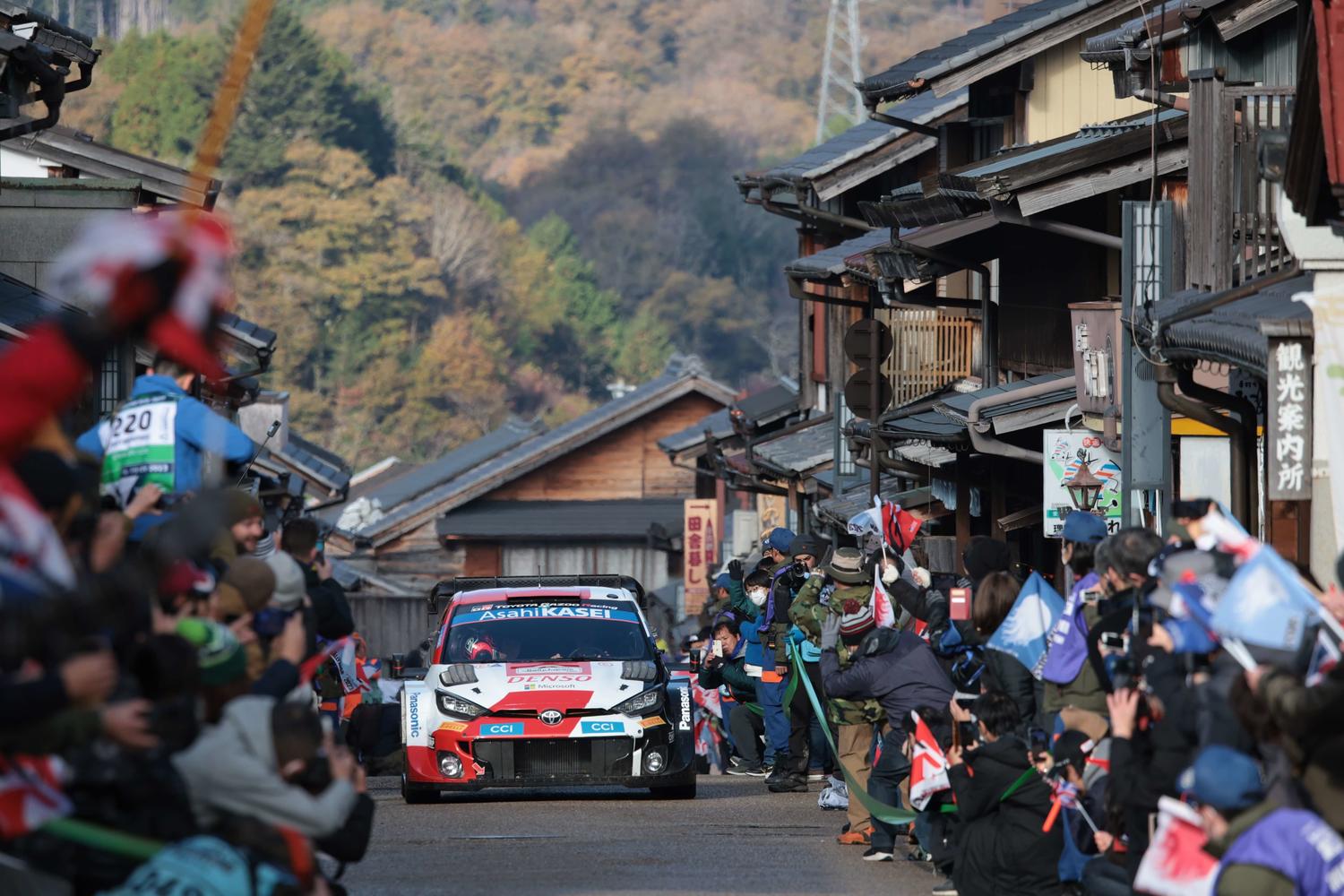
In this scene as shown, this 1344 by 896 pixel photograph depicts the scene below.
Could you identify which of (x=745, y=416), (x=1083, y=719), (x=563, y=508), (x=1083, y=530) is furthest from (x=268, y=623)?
(x=563, y=508)

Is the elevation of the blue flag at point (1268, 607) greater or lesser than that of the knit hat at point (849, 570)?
lesser

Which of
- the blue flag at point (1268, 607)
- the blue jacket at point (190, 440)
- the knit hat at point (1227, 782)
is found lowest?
the knit hat at point (1227, 782)

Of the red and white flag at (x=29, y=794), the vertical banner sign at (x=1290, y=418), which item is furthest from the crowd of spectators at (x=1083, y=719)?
the red and white flag at (x=29, y=794)

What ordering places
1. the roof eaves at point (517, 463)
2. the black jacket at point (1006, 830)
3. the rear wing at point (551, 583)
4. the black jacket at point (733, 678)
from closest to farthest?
the black jacket at point (1006, 830) → the rear wing at point (551, 583) → the black jacket at point (733, 678) → the roof eaves at point (517, 463)

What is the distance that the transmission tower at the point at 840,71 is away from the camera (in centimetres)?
8458

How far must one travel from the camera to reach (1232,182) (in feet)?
44.4

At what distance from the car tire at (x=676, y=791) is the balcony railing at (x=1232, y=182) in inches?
218

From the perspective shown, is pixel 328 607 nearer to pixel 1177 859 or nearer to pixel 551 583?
pixel 1177 859

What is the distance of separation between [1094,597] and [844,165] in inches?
764

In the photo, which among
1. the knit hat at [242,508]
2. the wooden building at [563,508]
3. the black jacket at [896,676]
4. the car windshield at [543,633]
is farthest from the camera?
the wooden building at [563,508]

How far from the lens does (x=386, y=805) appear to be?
663 inches

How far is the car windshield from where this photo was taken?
55.6 ft

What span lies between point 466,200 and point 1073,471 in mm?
84455

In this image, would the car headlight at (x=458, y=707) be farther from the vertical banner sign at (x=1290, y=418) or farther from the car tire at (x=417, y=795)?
the vertical banner sign at (x=1290, y=418)
